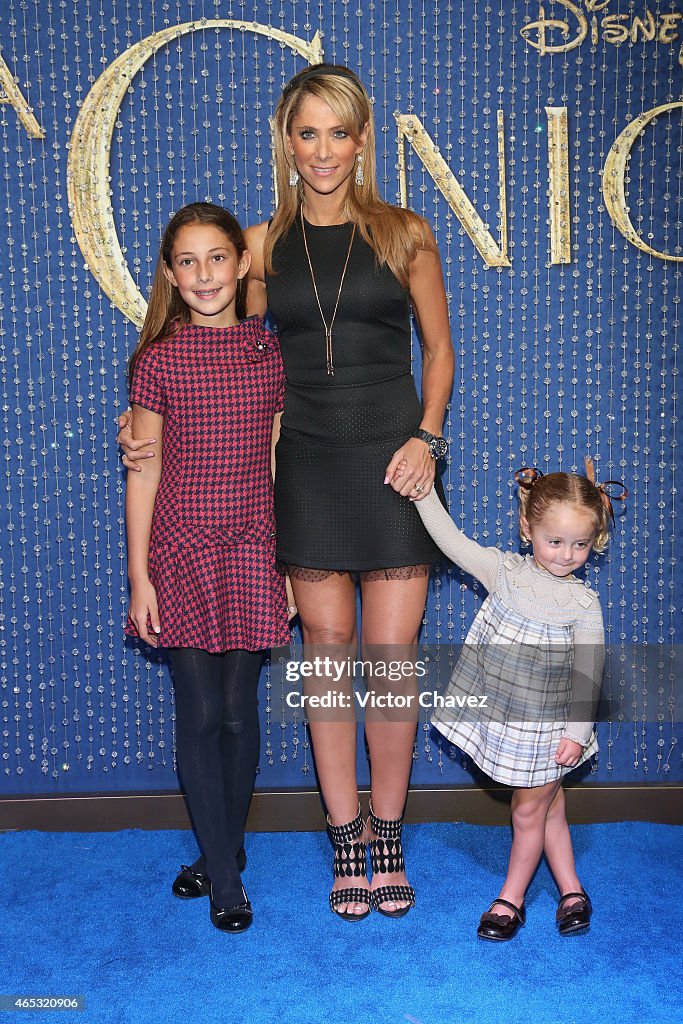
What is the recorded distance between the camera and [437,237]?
8.26 feet

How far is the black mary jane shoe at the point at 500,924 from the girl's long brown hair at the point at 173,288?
1350 millimetres

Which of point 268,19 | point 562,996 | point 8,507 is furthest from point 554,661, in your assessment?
point 268,19

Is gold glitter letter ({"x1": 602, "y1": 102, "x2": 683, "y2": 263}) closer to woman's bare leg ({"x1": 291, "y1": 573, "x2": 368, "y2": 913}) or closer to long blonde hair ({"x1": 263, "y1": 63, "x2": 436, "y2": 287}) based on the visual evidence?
long blonde hair ({"x1": 263, "y1": 63, "x2": 436, "y2": 287})

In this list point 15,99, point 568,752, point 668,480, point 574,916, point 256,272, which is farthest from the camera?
point 668,480

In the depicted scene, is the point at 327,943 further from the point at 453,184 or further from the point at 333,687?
the point at 453,184

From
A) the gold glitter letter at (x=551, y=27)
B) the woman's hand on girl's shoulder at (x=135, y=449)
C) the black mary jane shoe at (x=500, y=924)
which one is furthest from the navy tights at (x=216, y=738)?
the gold glitter letter at (x=551, y=27)

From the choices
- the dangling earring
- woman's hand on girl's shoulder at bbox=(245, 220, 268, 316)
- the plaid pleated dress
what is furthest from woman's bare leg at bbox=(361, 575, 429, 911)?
the dangling earring

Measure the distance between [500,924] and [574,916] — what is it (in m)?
0.16

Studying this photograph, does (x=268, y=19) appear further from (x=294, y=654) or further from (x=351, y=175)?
(x=294, y=654)

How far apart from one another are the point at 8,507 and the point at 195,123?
1.07 metres

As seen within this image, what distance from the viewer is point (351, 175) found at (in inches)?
84.3

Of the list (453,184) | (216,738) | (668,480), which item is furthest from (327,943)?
(453,184)

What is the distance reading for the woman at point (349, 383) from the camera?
6.89 feet

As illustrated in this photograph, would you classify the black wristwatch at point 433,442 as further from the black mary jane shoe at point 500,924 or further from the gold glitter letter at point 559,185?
the black mary jane shoe at point 500,924
